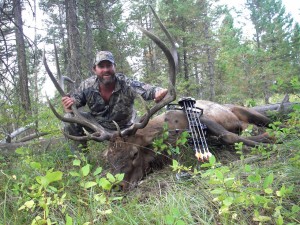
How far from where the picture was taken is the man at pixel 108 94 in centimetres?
533

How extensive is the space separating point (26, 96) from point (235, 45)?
1648cm

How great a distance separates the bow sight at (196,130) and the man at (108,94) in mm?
794

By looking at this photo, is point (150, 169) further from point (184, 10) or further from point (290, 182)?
point (184, 10)

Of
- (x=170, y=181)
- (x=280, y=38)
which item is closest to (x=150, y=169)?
(x=170, y=181)

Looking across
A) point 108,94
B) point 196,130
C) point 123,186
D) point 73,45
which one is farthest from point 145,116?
point 73,45

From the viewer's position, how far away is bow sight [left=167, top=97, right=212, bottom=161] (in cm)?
402

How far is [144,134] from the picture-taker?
15.7ft

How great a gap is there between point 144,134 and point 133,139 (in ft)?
0.85

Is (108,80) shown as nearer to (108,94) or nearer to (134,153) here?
(108,94)

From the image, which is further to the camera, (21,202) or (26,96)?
(26,96)

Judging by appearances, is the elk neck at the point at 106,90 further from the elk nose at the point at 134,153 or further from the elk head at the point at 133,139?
the elk nose at the point at 134,153

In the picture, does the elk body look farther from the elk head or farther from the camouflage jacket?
the camouflage jacket

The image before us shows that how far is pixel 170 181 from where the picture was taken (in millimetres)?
3498

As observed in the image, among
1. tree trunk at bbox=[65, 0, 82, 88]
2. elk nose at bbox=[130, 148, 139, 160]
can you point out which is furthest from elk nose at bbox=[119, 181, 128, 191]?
tree trunk at bbox=[65, 0, 82, 88]
